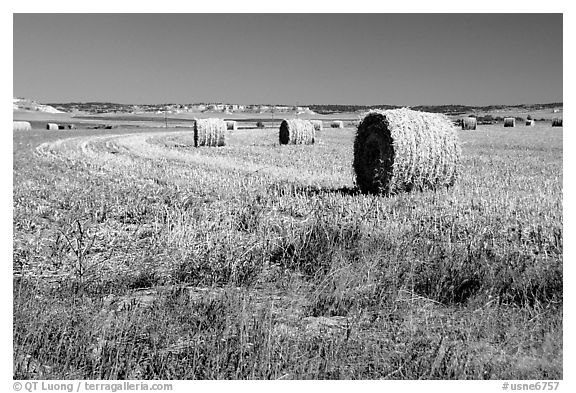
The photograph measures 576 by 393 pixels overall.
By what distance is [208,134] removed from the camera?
85.0 feet

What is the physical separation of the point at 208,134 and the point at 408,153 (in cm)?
1658

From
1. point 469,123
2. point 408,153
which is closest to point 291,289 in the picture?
point 408,153

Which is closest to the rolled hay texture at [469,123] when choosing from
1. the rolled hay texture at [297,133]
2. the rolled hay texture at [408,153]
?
the rolled hay texture at [297,133]

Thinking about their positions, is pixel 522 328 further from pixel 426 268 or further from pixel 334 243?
pixel 334 243

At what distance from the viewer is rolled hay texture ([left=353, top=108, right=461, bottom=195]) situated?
10328 millimetres

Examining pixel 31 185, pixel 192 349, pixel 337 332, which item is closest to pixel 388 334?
pixel 337 332

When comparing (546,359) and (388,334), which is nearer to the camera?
(546,359)

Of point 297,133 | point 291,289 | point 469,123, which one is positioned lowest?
point 291,289

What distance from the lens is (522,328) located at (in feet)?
13.1

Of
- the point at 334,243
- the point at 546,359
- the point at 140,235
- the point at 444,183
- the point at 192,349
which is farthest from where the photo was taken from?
the point at 444,183

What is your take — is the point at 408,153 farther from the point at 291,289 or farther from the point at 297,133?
the point at 297,133

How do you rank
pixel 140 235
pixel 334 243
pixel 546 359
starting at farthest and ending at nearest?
pixel 140 235
pixel 334 243
pixel 546 359
